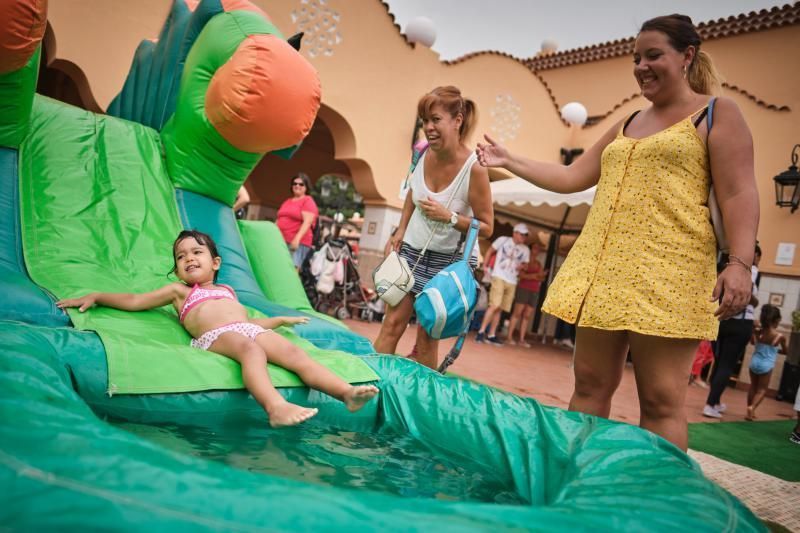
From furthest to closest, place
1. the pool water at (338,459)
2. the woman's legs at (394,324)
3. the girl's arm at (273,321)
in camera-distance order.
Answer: the woman's legs at (394,324)
the girl's arm at (273,321)
the pool water at (338,459)

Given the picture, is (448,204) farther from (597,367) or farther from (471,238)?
(597,367)

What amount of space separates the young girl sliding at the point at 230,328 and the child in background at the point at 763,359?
4744mm

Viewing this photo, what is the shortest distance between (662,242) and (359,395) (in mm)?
1087

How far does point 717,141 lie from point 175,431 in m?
1.86

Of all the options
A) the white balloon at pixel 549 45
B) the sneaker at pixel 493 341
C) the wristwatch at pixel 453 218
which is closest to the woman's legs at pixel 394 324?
the wristwatch at pixel 453 218

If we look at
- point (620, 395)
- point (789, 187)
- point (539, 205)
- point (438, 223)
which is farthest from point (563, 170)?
point (789, 187)

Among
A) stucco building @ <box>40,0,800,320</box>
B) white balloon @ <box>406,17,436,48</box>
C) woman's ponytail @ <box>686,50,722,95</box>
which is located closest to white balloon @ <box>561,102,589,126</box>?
stucco building @ <box>40,0,800,320</box>

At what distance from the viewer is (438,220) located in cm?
288

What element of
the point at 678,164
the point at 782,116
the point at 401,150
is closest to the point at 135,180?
the point at 678,164

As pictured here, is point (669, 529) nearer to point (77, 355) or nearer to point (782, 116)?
point (77, 355)

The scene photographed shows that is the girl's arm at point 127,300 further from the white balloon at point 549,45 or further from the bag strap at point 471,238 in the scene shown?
the white balloon at point 549,45

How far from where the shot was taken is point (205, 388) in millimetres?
1988

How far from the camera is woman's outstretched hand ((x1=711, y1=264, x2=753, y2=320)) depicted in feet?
5.42

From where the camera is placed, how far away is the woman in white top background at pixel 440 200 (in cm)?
287
